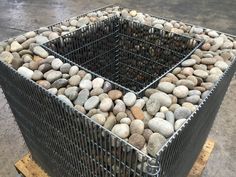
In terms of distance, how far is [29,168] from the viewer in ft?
5.92

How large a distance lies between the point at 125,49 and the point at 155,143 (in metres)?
1.08

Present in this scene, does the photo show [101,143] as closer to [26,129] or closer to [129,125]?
[129,125]

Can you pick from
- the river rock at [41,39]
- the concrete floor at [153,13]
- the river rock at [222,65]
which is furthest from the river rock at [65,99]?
the concrete floor at [153,13]

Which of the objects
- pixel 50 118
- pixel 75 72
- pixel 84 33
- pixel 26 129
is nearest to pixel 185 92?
pixel 75 72

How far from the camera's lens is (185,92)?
1175 millimetres

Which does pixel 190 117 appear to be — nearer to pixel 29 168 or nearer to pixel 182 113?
pixel 182 113

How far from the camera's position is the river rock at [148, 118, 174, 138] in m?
0.98

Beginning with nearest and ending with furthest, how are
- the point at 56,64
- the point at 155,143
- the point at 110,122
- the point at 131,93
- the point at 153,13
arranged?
the point at 155,143
the point at 110,122
the point at 131,93
the point at 56,64
the point at 153,13

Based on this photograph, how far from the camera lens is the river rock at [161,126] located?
38.5 inches

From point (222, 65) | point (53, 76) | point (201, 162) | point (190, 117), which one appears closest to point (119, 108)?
point (190, 117)

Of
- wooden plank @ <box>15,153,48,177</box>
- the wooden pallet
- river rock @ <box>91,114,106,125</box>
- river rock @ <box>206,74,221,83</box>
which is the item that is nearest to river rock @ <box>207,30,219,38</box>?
river rock @ <box>206,74,221,83</box>

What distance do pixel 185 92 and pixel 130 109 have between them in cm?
27

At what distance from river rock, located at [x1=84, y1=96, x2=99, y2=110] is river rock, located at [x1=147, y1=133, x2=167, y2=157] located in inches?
11.6

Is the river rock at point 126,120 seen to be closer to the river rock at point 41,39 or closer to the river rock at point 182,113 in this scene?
the river rock at point 182,113
